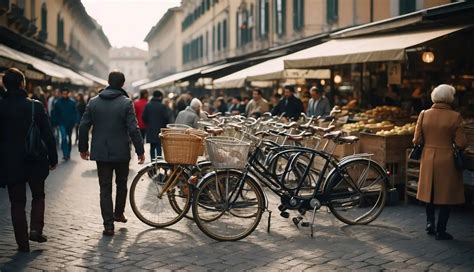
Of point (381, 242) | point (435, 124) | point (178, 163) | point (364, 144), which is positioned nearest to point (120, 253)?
point (178, 163)

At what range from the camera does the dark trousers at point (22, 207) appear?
20.3ft

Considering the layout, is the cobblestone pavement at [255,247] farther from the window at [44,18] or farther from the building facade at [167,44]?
the building facade at [167,44]

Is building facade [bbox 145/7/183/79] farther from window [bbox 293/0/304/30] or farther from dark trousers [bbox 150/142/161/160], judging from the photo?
dark trousers [bbox 150/142/161/160]

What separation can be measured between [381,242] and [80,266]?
285 centimetres

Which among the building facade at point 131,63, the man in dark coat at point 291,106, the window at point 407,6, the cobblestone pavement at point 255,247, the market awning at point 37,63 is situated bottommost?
the cobblestone pavement at point 255,247

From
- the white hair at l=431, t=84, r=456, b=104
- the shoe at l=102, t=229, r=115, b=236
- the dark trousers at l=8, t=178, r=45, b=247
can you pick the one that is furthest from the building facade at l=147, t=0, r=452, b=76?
the dark trousers at l=8, t=178, r=45, b=247

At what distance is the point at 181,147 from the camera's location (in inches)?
272

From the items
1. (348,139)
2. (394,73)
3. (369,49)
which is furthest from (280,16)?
(348,139)

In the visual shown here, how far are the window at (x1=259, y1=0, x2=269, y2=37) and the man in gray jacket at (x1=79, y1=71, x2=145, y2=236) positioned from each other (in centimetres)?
1892

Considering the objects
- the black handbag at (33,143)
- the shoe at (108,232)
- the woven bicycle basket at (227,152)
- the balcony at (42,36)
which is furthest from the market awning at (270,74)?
the balcony at (42,36)

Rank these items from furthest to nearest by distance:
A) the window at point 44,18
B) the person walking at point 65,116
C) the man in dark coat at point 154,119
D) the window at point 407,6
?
1. the window at point 44,18
2. the person walking at point 65,116
3. the window at point 407,6
4. the man in dark coat at point 154,119

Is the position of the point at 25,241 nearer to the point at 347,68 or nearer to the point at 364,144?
the point at 364,144

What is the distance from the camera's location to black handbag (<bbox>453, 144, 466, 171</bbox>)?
6613 mm

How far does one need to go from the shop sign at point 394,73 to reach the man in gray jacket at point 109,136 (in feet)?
32.0
